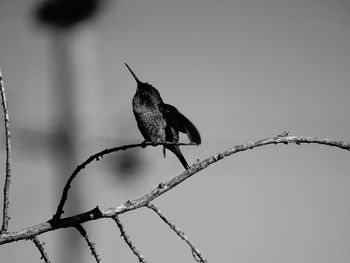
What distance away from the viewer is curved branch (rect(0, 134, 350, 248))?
6.60ft

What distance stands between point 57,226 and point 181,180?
2.48ft

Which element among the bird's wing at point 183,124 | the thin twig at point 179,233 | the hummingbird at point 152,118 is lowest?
the thin twig at point 179,233

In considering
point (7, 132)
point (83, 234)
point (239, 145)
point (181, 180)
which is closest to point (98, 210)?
point (83, 234)

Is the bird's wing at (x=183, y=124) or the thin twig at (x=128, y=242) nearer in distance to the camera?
the thin twig at (x=128, y=242)

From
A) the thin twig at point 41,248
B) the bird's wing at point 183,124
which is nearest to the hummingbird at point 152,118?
the bird's wing at point 183,124

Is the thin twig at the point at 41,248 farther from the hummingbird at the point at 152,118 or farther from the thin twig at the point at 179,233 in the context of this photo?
the hummingbird at the point at 152,118

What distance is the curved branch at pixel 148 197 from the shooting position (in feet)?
6.60

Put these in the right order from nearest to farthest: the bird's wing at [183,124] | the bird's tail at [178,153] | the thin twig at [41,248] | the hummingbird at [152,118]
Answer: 1. the thin twig at [41,248]
2. the bird's wing at [183,124]
3. the bird's tail at [178,153]
4. the hummingbird at [152,118]

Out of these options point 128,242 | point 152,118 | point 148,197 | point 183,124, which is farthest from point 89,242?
point 152,118

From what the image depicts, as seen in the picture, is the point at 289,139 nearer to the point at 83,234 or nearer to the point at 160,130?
the point at 83,234

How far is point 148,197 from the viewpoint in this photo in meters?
2.15

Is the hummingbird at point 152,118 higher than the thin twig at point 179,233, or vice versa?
the hummingbird at point 152,118

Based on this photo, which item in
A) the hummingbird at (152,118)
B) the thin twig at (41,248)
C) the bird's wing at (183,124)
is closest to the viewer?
the thin twig at (41,248)

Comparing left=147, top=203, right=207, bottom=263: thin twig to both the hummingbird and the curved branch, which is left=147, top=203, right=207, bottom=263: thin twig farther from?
the hummingbird
